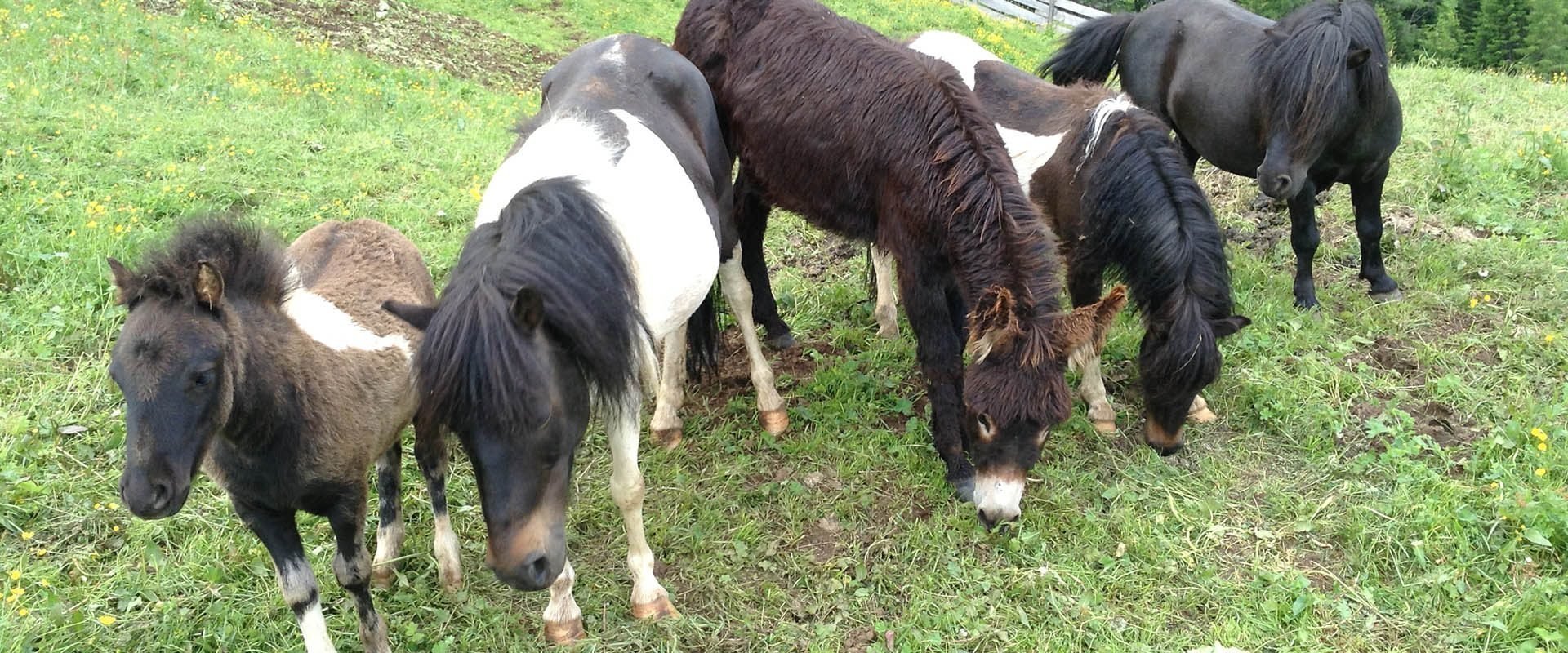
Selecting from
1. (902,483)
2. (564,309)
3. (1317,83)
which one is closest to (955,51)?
(1317,83)

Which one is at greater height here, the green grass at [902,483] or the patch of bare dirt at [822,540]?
the green grass at [902,483]

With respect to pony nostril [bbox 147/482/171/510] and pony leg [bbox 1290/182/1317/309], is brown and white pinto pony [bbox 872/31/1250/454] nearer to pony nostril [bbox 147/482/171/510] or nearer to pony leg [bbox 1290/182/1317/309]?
pony leg [bbox 1290/182/1317/309]

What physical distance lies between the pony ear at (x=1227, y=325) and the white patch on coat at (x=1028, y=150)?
1.15 m

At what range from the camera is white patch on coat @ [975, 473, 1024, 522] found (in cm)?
340

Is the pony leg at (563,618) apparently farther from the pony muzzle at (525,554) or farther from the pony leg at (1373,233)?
the pony leg at (1373,233)

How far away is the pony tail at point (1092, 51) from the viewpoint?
22.1 ft

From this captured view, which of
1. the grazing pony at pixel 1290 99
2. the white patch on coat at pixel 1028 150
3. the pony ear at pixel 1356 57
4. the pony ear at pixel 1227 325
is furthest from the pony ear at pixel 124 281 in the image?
the pony ear at pixel 1356 57

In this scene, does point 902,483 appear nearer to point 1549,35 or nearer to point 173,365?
point 173,365

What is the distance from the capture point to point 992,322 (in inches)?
129

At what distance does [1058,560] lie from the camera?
3.58 metres

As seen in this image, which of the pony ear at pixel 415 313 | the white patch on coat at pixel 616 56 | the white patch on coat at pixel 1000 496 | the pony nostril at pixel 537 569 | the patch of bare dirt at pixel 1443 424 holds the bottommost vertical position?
the patch of bare dirt at pixel 1443 424

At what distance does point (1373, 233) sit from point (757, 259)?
3.75 meters

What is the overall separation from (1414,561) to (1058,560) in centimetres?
135

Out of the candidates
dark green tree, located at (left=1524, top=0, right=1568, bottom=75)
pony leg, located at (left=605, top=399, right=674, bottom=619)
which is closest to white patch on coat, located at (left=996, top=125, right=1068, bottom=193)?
pony leg, located at (left=605, top=399, right=674, bottom=619)
